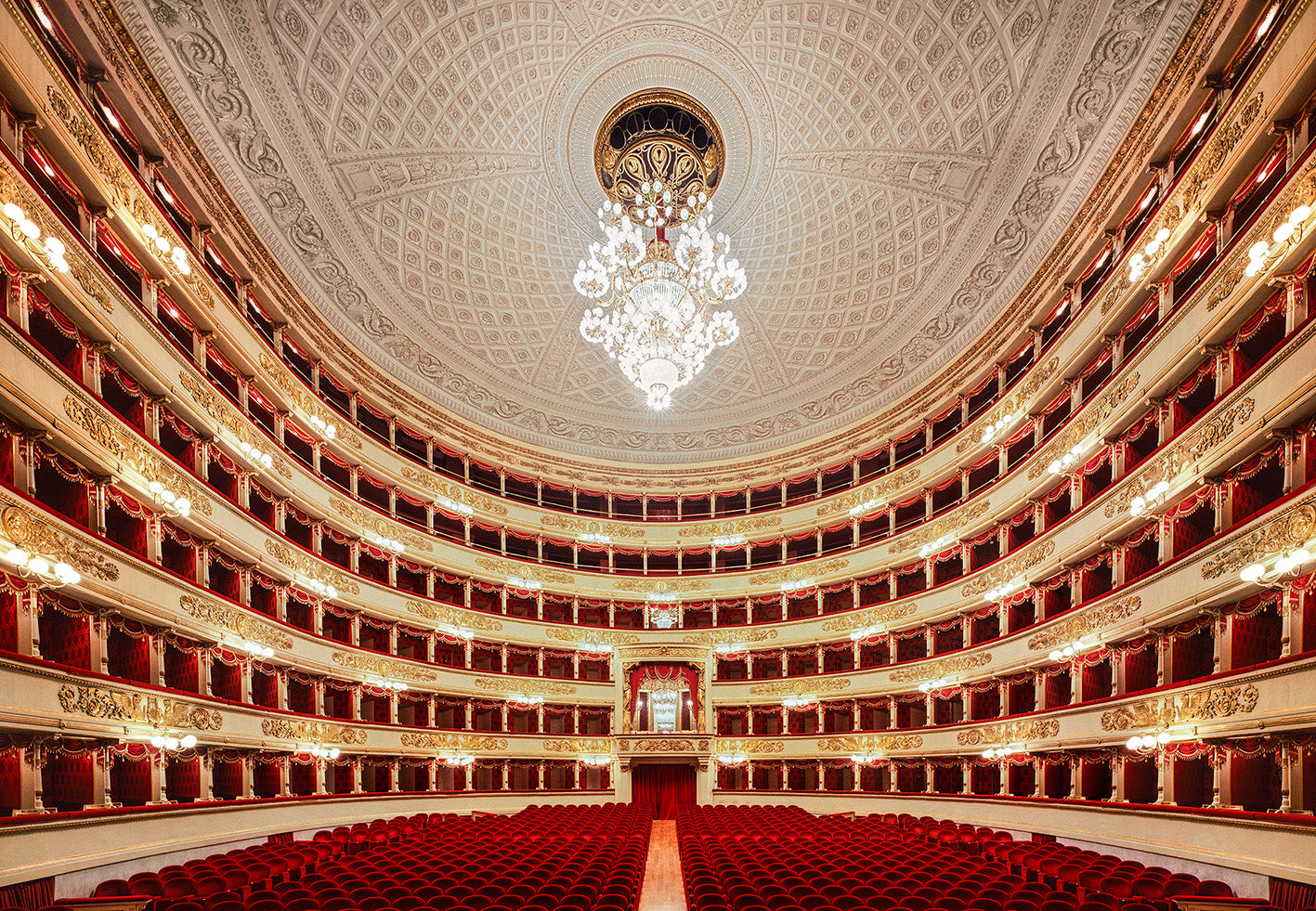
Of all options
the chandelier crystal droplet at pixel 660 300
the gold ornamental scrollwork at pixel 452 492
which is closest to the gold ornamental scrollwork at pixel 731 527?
the gold ornamental scrollwork at pixel 452 492

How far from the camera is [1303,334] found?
10.7 meters

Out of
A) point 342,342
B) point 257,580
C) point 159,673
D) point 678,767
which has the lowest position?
point 678,767

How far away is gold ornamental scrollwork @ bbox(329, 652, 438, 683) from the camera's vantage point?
21.7 metres

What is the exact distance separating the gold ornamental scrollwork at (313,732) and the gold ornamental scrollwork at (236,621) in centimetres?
172

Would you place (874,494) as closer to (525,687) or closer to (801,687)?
(801,687)

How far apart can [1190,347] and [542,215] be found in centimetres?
1797

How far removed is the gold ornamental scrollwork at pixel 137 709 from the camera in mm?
11359

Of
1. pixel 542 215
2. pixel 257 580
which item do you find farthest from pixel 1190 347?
pixel 257 580

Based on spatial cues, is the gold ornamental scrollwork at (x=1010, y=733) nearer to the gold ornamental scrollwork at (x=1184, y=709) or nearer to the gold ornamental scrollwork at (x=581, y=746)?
the gold ornamental scrollwork at (x=1184, y=709)

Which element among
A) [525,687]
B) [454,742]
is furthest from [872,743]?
[454,742]

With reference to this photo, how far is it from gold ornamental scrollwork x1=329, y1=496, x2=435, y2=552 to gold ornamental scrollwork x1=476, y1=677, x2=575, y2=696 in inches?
191

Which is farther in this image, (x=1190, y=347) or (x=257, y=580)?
(x=257, y=580)

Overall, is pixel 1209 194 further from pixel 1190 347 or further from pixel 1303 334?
pixel 1303 334

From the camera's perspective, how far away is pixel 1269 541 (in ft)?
36.9
